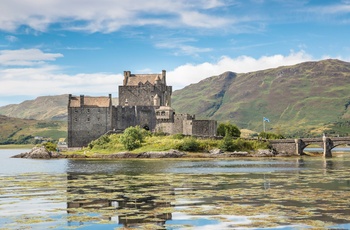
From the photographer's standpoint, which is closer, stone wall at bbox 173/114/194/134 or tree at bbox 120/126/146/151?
tree at bbox 120/126/146/151

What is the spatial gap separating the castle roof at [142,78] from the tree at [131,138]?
62.7ft

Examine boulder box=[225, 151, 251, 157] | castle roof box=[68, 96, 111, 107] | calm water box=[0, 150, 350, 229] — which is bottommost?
→ calm water box=[0, 150, 350, 229]

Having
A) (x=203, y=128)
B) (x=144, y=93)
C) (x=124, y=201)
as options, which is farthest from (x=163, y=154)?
(x=124, y=201)

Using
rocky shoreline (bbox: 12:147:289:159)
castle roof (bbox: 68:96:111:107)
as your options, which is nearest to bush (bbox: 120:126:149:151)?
rocky shoreline (bbox: 12:147:289:159)

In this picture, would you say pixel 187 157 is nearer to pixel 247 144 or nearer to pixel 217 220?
pixel 247 144

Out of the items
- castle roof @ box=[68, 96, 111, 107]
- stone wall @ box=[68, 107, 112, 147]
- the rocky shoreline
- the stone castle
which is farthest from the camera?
castle roof @ box=[68, 96, 111, 107]

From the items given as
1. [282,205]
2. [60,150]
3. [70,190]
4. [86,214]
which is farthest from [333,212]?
[60,150]

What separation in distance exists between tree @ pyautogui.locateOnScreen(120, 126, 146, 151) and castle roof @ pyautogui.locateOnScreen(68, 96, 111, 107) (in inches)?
475

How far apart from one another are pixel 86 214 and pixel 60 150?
319ft

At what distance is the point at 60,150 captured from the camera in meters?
124

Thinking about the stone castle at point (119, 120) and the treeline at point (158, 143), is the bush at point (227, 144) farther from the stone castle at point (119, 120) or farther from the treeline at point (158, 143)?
the stone castle at point (119, 120)

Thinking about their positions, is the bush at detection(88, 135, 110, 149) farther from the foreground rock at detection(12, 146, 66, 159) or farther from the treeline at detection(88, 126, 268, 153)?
the foreground rock at detection(12, 146, 66, 159)

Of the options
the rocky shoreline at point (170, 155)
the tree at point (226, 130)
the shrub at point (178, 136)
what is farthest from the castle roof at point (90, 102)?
the tree at point (226, 130)

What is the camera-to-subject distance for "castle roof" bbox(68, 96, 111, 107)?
119938 millimetres
